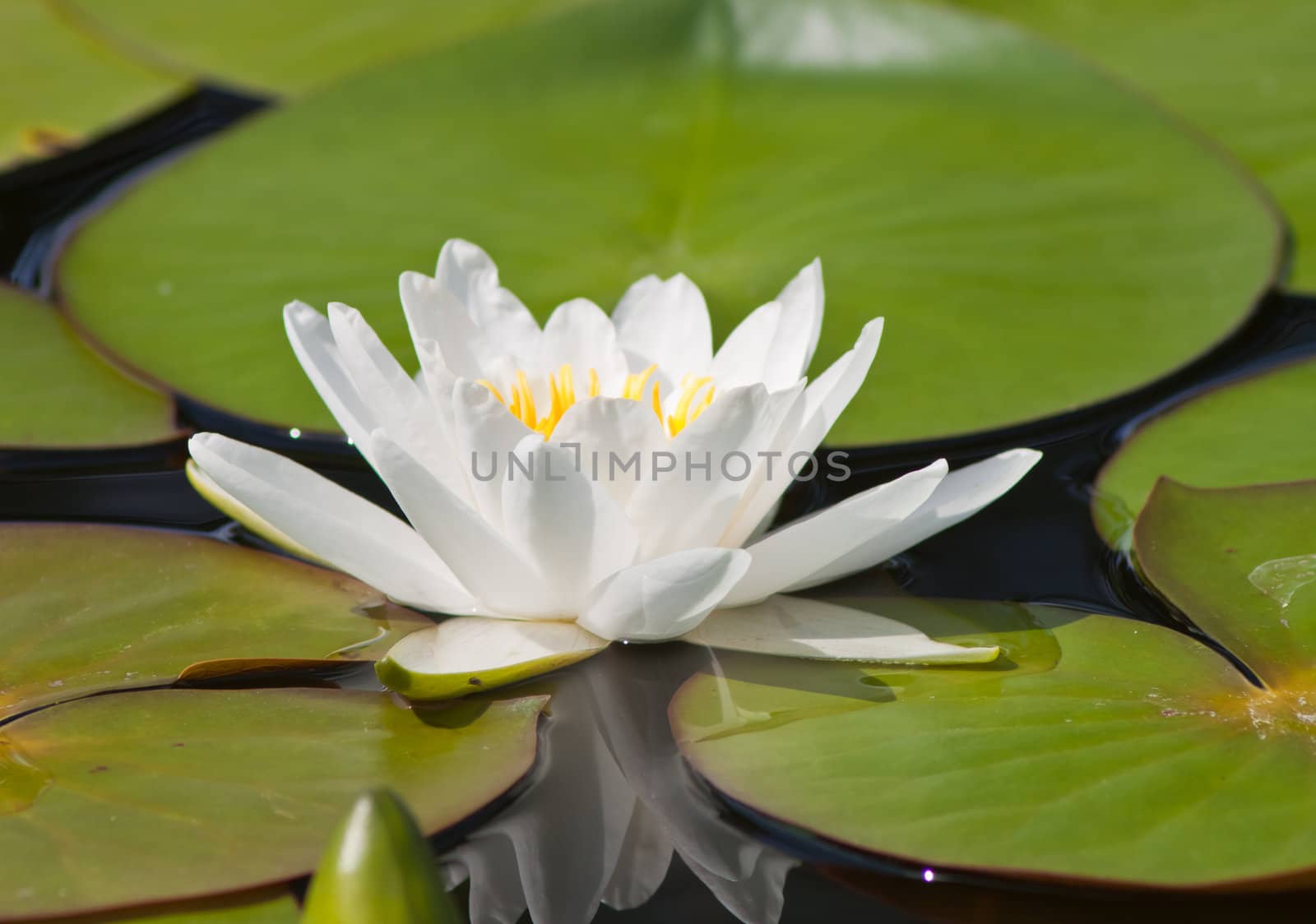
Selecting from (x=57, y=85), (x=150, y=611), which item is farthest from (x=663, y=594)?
(x=57, y=85)

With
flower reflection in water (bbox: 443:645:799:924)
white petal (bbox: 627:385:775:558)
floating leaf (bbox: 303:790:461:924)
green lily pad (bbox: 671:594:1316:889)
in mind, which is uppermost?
white petal (bbox: 627:385:775:558)

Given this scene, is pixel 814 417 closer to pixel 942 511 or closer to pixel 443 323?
pixel 942 511

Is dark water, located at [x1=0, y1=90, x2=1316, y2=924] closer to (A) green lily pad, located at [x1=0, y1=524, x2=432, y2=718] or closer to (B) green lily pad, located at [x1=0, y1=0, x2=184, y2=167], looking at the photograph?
(A) green lily pad, located at [x1=0, y1=524, x2=432, y2=718]

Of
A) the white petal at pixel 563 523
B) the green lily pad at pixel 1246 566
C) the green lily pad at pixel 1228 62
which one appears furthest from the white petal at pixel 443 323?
the green lily pad at pixel 1228 62

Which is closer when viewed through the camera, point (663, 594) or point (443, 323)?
point (663, 594)

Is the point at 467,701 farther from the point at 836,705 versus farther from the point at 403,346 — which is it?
the point at 403,346

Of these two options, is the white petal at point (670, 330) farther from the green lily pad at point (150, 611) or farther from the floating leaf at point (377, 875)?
the floating leaf at point (377, 875)

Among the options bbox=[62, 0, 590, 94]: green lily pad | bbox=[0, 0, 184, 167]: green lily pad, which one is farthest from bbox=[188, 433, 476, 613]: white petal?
bbox=[62, 0, 590, 94]: green lily pad
